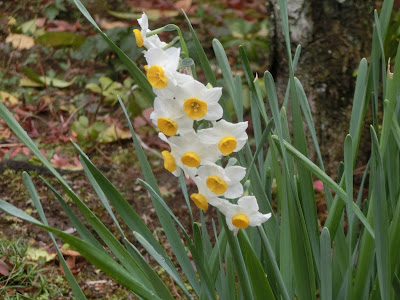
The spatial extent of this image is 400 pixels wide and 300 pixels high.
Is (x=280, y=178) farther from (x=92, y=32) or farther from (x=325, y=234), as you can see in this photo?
(x=92, y=32)

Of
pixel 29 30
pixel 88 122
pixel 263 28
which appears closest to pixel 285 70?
pixel 88 122

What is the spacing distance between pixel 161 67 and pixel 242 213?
23cm

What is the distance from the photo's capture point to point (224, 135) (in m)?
0.81

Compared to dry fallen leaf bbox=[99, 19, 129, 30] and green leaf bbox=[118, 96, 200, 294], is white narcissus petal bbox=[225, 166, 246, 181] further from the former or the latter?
dry fallen leaf bbox=[99, 19, 129, 30]

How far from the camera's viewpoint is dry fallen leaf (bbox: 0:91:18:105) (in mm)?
3211

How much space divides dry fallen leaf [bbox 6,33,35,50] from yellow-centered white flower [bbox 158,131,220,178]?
3.11 m

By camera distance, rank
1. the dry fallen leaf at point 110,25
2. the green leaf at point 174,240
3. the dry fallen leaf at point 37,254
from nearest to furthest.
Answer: the green leaf at point 174,240
the dry fallen leaf at point 37,254
the dry fallen leaf at point 110,25

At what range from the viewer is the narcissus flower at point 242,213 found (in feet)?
2.67

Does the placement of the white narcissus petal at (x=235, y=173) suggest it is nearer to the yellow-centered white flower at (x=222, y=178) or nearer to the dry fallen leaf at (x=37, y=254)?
the yellow-centered white flower at (x=222, y=178)

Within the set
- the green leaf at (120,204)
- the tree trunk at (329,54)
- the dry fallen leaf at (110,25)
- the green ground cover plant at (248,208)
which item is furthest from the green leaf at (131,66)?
the dry fallen leaf at (110,25)

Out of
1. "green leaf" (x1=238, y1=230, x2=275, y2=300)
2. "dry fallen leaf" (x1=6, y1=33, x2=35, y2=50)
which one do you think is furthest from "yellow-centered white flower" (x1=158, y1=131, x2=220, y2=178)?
"dry fallen leaf" (x1=6, y1=33, x2=35, y2=50)

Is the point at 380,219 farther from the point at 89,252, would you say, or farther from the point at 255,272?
the point at 89,252

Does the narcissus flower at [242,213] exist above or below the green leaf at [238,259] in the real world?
above

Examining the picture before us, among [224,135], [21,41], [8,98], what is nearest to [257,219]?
[224,135]
